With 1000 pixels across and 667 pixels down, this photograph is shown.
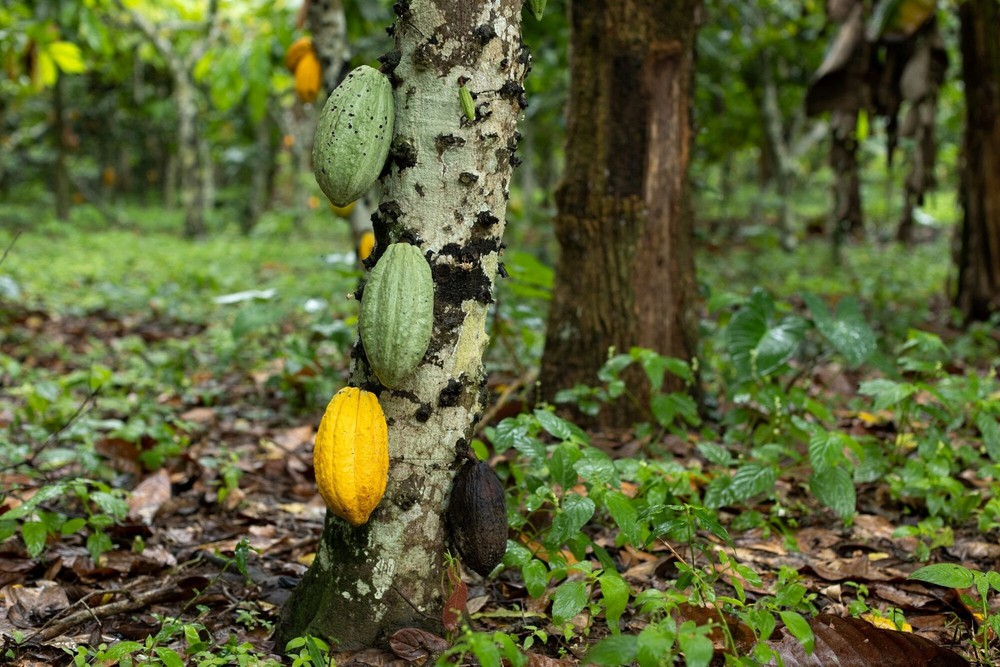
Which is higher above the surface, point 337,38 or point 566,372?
point 337,38

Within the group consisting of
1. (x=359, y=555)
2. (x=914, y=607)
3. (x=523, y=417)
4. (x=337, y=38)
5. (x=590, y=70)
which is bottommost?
(x=914, y=607)

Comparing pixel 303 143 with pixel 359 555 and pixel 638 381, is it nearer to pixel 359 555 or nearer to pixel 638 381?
pixel 638 381

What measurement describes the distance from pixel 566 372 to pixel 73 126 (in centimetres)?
1473

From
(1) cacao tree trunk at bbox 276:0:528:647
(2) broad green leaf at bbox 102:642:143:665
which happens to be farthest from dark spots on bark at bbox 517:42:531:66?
(2) broad green leaf at bbox 102:642:143:665

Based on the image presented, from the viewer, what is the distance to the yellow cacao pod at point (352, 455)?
1.34 meters

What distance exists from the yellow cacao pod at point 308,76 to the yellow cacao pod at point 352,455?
8.60 ft

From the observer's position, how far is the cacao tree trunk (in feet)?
4.55

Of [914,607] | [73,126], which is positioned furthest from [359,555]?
[73,126]

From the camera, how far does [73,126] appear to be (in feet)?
48.3

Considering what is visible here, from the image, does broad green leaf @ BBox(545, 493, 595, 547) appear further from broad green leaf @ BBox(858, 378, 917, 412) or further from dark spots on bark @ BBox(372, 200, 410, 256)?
broad green leaf @ BBox(858, 378, 917, 412)

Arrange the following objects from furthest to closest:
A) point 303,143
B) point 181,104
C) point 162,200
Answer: point 162,200, point 303,143, point 181,104

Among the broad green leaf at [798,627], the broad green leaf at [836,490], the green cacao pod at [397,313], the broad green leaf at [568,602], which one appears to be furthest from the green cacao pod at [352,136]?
the broad green leaf at [836,490]

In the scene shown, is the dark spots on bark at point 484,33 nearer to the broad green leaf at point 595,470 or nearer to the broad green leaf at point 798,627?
the broad green leaf at point 595,470

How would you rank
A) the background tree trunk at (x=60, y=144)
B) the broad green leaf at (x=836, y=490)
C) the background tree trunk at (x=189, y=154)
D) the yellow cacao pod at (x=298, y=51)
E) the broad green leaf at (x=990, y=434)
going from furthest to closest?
1. the background tree trunk at (x=60, y=144)
2. the background tree trunk at (x=189, y=154)
3. the yellow cacao pod at (x=298, y=51)
4. the broad green leaf at (x=990, y=434)
5. the broad green leaf at (x=836, y=490)
